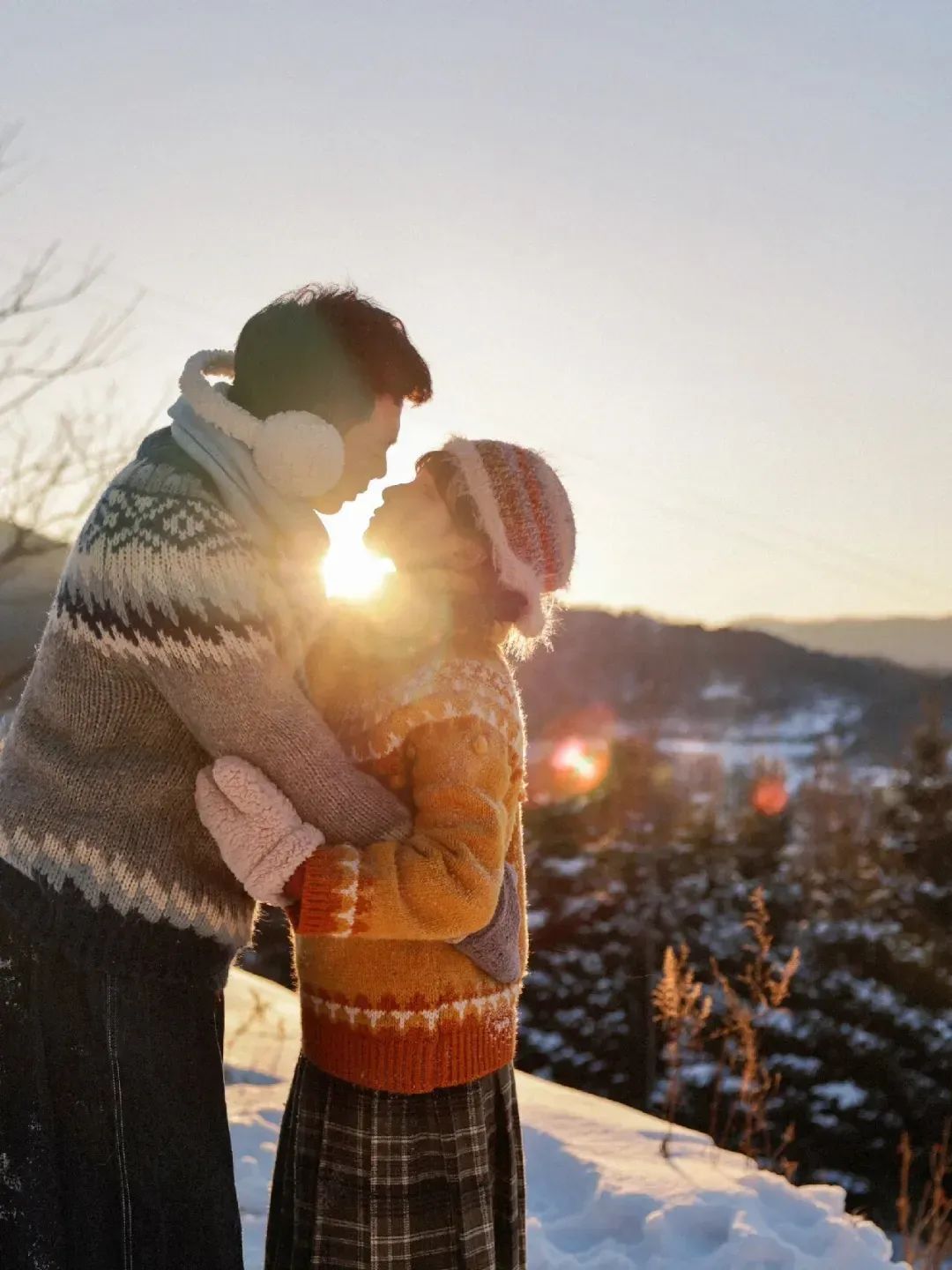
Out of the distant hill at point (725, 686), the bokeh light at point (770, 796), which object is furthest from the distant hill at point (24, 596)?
the distant hill at point (725, 686)

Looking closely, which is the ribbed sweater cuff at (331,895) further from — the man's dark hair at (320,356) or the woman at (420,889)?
the man's dark hair at (320,356)

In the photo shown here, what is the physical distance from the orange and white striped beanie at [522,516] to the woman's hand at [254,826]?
50 centimetres

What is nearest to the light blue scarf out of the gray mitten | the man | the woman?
the man

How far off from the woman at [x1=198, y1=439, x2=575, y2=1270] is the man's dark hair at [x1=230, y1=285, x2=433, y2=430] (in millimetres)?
184

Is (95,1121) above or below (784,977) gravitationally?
above

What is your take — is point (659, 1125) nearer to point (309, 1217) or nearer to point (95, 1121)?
point (309, 1217)

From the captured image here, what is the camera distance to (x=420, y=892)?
154 centimetres

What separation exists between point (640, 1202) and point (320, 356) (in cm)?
290

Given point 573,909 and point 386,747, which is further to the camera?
point 573,909

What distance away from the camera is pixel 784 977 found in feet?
14.0

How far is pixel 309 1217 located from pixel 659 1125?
330cm

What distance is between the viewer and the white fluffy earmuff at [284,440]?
62.7 inches

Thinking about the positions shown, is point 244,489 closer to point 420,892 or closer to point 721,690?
point 420,892

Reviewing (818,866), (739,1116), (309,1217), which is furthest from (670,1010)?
(818,866)
